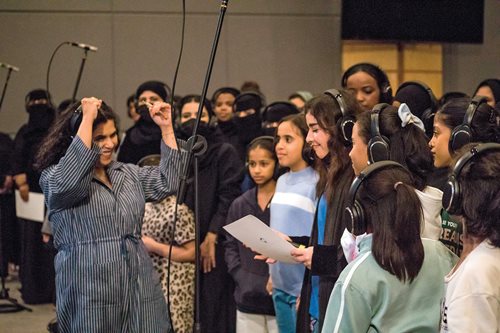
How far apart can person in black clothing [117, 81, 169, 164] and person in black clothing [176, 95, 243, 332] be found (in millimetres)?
849

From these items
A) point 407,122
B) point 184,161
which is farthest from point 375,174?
point 184,161

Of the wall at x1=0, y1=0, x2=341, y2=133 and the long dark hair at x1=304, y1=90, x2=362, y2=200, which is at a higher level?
the wall at x1=0, y1=0, x2=341, y2=133

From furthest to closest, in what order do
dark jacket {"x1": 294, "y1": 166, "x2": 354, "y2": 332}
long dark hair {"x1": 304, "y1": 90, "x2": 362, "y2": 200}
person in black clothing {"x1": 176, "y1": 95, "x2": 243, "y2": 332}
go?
person in black clothing {"x1": 176, "y1": 95, "x2": 243, "y2": 332} < long dark hair {"x1": 304, "y1": 90, "x2": 362, "y2": 200} < dark jacket {"x1": 294, "y1": 166, "x2": 354, "y2": 332}

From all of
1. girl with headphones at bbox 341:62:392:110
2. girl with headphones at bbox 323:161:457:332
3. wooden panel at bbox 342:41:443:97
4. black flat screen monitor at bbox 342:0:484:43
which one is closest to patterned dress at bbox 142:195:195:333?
girl with headphones at bbox 341:62:392:110

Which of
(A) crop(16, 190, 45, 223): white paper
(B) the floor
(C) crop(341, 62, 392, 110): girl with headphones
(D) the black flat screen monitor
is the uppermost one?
(D) the black flat screen monitor

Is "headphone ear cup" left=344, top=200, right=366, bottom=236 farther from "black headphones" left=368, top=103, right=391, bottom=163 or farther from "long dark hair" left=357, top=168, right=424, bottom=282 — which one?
"black headphones" left=368, top=103, right=391, bottom=163

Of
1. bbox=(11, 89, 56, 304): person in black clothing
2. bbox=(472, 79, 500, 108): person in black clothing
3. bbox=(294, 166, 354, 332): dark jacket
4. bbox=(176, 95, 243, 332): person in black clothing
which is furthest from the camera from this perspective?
bbox=(11, 89, 56, 304): person in black clothing

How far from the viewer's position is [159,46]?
9445mm

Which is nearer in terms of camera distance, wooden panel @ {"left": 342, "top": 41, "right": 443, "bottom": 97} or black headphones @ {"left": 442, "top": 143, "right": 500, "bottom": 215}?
black headphones @ {"left": 442, "top": 143, "right": 500, "bottom": 215}

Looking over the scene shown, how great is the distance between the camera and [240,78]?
379 inches

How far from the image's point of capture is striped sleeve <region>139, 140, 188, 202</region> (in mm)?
3590

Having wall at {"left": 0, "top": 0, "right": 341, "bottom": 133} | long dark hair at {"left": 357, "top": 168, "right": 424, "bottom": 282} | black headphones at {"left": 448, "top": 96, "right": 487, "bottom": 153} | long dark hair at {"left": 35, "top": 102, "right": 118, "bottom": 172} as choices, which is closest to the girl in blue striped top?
long dark hair at {"left": 35, "top": 102, "right": 118, "bottom": 172}

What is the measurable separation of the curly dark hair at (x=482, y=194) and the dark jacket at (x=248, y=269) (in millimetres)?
2217

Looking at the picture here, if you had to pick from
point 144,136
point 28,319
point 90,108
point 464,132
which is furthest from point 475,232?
point 28,319
